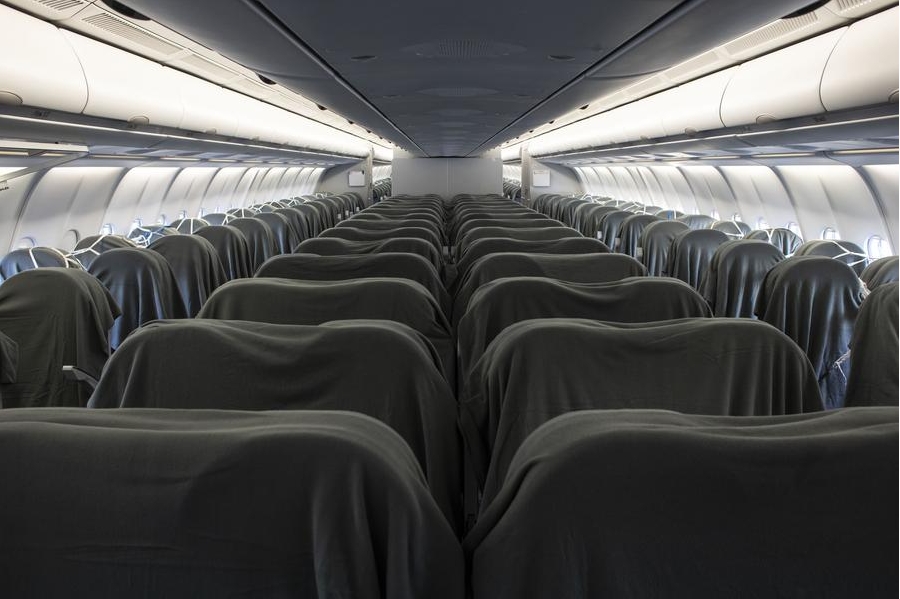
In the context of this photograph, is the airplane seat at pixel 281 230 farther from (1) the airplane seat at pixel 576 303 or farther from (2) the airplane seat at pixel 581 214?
(1) the airplane seat at pixel 576 303

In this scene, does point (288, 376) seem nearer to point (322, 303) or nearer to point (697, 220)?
point (322, 303)

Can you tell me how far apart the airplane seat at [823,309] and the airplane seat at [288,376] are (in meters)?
3.62

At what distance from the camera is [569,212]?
15.1 meters

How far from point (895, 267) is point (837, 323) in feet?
1.82

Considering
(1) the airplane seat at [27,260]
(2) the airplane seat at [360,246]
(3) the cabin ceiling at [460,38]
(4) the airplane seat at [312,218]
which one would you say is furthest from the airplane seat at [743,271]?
(4) the airplane seat at [312,218]

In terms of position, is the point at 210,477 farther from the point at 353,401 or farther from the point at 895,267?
the point at 895,267

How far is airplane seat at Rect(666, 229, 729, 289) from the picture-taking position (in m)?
7.58

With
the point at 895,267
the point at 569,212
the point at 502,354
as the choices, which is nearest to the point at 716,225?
the point at 569,212

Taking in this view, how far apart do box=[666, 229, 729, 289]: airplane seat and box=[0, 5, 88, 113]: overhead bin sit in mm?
5872

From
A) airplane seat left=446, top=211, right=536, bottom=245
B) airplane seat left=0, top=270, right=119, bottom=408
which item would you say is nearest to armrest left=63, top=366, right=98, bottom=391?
airplane seat left=0, top=270, right=119, bottom=408

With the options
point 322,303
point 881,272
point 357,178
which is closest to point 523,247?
point 881,272

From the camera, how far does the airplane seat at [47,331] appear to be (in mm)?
4102

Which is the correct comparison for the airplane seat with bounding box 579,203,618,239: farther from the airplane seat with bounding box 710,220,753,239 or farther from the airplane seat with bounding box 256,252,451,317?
the airplane seat with bounding box 256,252,451,317

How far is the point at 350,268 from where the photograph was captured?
463cm
